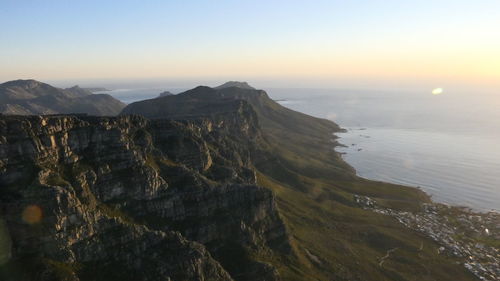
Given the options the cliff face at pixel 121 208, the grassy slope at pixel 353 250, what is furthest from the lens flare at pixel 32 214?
the grassy slope at pixel 353 250

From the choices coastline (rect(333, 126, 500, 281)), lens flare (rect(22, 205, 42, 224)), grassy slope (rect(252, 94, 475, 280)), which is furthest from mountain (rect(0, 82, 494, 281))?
coastline (rect(333, 126, 500, 281))

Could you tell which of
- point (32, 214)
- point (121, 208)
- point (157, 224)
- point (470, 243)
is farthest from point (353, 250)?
point (32, 214)

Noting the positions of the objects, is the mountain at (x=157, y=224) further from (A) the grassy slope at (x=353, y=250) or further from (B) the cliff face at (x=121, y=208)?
(A) the grassy slope at (x=353, y=250)

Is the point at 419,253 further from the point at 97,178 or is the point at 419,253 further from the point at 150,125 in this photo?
the point at 97,178

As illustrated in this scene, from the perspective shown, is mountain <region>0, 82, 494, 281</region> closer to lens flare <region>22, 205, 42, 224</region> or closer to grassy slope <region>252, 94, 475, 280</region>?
lens flare <region>22, 205, 42, 224</region>

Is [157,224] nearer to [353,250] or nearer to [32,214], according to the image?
[32,214]

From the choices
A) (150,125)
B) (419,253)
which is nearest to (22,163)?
(150,125)
